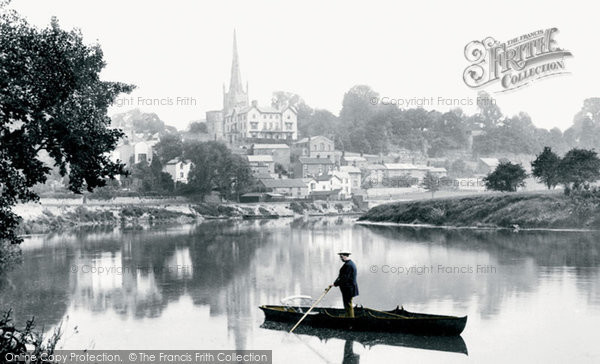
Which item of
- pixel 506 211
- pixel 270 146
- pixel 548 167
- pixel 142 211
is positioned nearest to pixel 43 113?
pixel 506 211

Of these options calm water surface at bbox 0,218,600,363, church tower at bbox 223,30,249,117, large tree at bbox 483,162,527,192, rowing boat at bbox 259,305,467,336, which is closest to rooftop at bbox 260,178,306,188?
large tree at bbox 483,162,527,192

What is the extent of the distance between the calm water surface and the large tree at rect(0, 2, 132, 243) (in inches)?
142

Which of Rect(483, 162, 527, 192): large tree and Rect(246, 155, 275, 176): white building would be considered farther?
Rect(246, 155, 275, 176): white building

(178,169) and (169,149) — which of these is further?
(169,149)

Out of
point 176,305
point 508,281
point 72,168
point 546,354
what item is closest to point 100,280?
point 176,305

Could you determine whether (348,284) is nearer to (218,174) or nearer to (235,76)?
(218,174)

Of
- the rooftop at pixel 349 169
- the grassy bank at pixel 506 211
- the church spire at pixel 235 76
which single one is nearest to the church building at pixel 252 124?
the church spire at pixel 235 76

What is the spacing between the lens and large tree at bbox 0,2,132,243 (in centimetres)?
1196

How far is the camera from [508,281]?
23953mm

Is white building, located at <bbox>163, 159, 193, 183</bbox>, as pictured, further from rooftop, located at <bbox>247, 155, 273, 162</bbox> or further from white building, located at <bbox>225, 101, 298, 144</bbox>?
white building, located at <bbox>225, 101, 298, 144</bbox>

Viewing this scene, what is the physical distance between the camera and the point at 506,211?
5344cm

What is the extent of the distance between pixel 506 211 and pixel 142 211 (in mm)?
41661

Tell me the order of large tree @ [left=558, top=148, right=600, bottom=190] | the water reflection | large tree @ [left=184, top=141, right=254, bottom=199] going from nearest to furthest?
the water reflection < large tree @ [left=558, top=148, right=600, bottom=190] < large tree @ [left=184, top=141, right=254, bottom=199]

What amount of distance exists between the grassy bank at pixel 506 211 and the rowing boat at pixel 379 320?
35.2 metres
